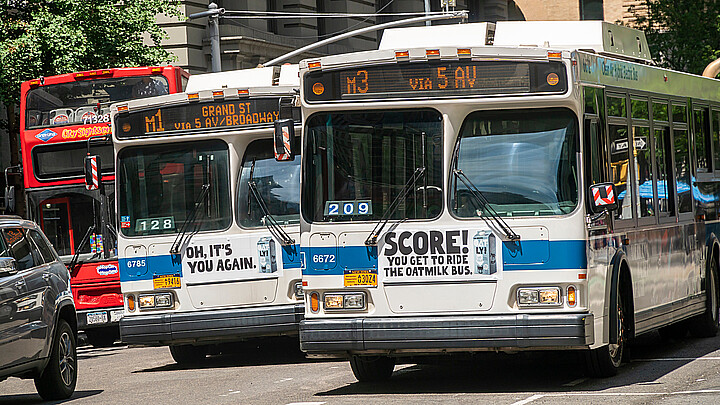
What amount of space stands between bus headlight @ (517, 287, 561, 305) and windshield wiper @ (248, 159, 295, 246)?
4.27 meters

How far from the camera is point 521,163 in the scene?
33.4 ft

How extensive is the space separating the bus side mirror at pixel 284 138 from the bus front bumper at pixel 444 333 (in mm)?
1480

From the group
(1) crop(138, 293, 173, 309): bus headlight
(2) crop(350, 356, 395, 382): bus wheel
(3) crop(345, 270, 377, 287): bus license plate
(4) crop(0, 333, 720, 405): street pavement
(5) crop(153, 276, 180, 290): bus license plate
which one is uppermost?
(3) crop(345, 270, 377, 287): bus license plate

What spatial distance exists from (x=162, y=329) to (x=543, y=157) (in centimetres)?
532

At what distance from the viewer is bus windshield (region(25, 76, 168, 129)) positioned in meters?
19.9

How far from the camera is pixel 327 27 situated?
4194cm

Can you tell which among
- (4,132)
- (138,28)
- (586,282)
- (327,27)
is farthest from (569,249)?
(327,27)

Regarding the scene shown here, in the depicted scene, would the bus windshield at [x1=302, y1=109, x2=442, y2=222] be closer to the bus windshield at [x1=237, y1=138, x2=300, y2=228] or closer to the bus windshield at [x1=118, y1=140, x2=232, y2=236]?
the bus windshield at [x1=237, y1=138, x2=300, y2=228]

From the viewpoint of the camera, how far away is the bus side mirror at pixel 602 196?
33.1ft

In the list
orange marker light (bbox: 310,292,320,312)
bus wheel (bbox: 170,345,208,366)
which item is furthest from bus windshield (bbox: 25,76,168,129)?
orange marker light (bbox: 310,292,320,312)

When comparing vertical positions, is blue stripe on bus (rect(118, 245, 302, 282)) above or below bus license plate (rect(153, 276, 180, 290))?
above

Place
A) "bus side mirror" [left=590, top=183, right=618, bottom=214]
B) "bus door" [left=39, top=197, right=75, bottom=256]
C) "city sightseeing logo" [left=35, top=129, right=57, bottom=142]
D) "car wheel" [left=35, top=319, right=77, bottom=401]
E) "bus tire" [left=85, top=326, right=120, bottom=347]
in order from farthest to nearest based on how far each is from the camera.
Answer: "bus tire" [left=85, top=326, right=120, bottom=347] → "city sightseeing logo" [left=35, top=129, right=57, bottom=142] → "bus door" [left=39, top=197, right=75, bottom=256] → "car wheel" [left=35, top=319, right=77, bottom=401] → "bus side mirror" [left=590, top=183, right=618, bottom=214]

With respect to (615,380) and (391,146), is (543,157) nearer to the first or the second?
(391,146)

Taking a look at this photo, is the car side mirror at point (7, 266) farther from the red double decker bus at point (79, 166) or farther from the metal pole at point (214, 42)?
the metal pole at point (214, 42)
